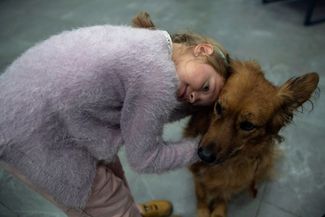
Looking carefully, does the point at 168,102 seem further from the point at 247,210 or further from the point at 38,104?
the point at 247,210

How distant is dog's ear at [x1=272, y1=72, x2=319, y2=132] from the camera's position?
4.30ft

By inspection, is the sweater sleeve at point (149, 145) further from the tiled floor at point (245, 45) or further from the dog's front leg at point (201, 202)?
the tiled floor at point (245, 45)

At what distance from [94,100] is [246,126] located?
607 mm

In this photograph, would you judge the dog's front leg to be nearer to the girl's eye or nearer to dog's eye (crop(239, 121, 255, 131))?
dog's eye (crop(239, 121, 255, 131))

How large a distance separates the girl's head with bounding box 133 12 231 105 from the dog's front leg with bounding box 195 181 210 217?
644 mm

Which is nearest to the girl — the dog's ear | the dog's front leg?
the dog's ear

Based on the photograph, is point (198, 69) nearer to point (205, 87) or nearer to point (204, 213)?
point (205, 87)

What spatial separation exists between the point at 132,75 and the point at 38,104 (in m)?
0.32

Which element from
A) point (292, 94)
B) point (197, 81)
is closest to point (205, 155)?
point (197, 81)

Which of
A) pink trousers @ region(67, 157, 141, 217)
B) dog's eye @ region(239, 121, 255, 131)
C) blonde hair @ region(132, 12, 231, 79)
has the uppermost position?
blonde hair @ region(132, 12, 231, 79)

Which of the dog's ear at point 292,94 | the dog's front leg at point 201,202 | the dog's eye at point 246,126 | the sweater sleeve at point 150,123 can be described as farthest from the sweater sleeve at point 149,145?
the dog's front leg at point 201,202

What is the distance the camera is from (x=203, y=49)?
1.27 meters

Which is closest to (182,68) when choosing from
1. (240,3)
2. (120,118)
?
(120,118)

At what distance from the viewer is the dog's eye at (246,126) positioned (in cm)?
135
